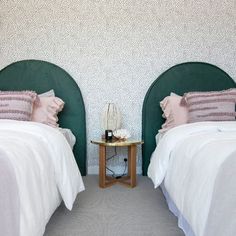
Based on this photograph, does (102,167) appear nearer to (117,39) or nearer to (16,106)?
(16,106)

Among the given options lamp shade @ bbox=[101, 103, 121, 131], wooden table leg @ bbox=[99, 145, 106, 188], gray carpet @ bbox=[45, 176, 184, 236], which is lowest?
gray carpet @ bbox=[45, 176, 184, 236]

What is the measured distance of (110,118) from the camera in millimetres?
3215

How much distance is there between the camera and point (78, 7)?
3334 millimetres

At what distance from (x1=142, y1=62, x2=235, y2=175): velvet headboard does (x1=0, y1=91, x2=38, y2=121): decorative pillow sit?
47.6 inches

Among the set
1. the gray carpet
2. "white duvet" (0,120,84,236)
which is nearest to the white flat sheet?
the gray carpet

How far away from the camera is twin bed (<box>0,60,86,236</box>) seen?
4.30ft

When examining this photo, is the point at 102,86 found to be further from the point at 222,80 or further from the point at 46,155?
the point at 46,155

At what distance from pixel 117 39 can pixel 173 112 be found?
1005 millimetres

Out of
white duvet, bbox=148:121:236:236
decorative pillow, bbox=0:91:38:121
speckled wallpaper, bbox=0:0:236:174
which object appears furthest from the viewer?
speckled wallpaper, bbox=0:0:236:174

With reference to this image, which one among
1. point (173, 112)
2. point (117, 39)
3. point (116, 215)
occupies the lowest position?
point (116, 215)

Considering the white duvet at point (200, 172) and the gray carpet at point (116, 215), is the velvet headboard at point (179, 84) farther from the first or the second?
the white duvet at point (200, 172)

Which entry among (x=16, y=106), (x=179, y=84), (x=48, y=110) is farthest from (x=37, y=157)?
(x=179, y=84)

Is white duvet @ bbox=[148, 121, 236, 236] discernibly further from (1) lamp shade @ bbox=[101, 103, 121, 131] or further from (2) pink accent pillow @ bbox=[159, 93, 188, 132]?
(1) lamp shade @ bbox=[101, 103, 121, 131]

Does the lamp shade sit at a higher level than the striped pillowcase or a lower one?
lower
